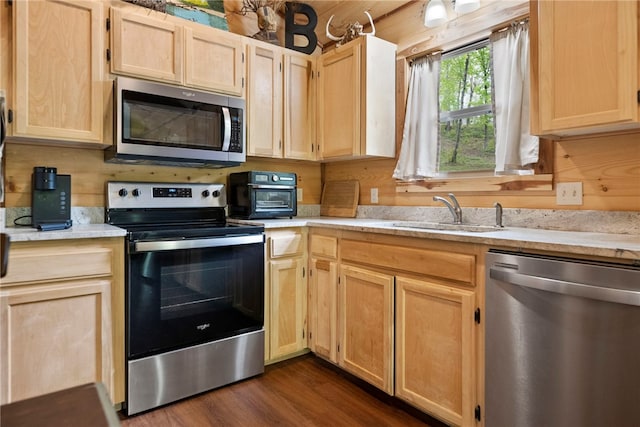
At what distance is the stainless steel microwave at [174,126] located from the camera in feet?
7.04

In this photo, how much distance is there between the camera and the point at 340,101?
284 centimetres

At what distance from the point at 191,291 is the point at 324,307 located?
82cm

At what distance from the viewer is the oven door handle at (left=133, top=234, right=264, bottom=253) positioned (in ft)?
6.41

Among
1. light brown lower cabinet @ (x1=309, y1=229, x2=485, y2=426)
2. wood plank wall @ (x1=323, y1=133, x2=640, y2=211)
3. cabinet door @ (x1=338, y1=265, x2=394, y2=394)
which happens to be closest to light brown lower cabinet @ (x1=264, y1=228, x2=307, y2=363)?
light brown lower cabinet @ (x1=309, y1=229, x2=485, y2=426)

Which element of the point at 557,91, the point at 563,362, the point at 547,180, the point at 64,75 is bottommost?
the point at 563,362

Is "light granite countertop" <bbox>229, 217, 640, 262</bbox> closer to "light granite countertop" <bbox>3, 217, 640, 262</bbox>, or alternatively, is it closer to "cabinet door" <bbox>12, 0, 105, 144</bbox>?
"light granite countertop" <bbox>3, 217, 640, 262</bbox>

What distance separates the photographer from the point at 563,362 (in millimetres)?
1379

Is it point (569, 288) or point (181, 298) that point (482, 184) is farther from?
point (181, 298)

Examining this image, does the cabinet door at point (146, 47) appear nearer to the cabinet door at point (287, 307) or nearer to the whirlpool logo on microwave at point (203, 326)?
the cabinet door at point (287, 307)

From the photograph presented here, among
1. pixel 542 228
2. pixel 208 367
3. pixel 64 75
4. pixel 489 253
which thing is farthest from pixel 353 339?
pixel 64 75

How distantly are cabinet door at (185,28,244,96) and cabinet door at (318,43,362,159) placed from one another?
0.65m

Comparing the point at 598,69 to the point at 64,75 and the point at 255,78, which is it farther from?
the point at 64,75

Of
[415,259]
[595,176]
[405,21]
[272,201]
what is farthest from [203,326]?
[405,21]

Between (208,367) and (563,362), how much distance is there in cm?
171
